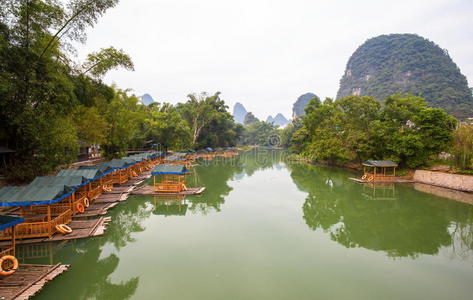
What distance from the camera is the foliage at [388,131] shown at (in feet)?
71.3

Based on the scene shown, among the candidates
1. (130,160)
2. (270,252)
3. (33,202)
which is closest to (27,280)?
(33,202)

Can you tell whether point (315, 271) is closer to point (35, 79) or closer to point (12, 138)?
point (35, 79)

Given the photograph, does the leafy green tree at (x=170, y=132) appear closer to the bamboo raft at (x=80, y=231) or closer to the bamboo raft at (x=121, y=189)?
the bamboo raft at (x=121, y=189)

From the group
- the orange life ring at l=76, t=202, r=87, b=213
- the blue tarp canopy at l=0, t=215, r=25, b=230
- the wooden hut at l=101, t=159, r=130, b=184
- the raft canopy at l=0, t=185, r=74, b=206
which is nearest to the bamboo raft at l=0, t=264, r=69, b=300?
the blue tarp canopy at l=0, t=215, r=25, b=230

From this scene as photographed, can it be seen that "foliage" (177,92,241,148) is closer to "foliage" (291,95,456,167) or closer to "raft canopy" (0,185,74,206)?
"foliage" (291,95,456,167)

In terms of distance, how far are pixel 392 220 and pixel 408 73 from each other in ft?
329

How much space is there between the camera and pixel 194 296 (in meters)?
5.97

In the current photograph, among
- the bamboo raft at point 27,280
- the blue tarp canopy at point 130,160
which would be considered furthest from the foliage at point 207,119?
the bamboo raft at point 27,280

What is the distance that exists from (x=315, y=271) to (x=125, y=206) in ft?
36.2

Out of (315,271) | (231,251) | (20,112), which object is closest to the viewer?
(315,271)

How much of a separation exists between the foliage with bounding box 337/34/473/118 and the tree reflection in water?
172ft

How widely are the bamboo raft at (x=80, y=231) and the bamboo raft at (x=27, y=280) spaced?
6.24 feet

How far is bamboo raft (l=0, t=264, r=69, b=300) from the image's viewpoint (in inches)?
209

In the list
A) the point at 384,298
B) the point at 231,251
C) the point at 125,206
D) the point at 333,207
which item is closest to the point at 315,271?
the point at 384,298
